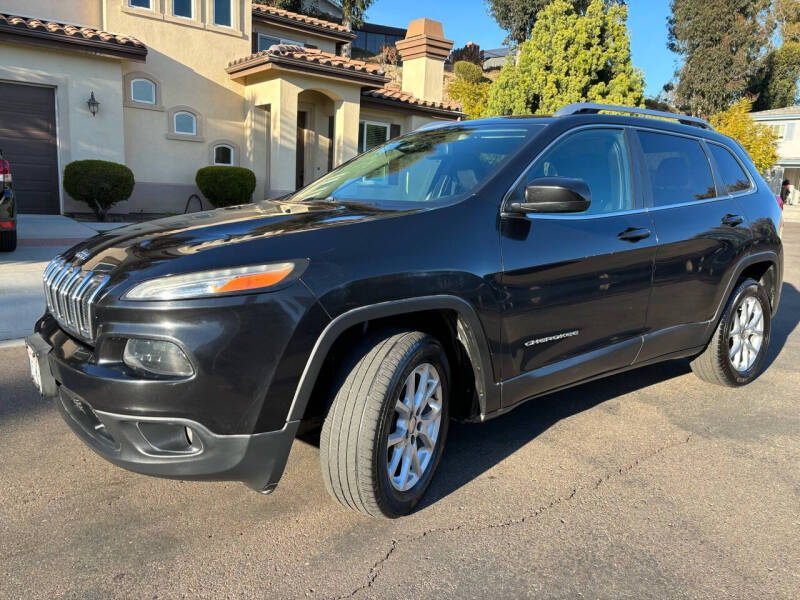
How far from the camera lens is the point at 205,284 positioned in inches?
90.3

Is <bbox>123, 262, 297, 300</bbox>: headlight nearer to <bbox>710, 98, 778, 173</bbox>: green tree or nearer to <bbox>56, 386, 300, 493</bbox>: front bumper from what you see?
<bbox>56, 386, 300, 493</bbox>: front bumper

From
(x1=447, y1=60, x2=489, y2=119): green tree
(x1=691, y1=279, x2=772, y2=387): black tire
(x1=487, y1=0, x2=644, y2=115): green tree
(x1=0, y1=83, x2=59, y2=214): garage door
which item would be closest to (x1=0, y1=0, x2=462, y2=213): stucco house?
(x1=0, y1=83, x2=59, y2=214): garage door

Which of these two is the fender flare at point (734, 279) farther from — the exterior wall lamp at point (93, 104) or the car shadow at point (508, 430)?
the exterior wall lamp at point (93, 104)

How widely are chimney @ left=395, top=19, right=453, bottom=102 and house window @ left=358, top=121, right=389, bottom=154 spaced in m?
2.05

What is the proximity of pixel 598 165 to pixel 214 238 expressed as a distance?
2.21 metres

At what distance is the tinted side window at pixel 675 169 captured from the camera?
3.96 m

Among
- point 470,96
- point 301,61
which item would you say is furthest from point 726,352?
point 470,96

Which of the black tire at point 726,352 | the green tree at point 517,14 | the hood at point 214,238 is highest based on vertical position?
the green tree at point 517,14

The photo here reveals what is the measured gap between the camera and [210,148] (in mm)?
16109

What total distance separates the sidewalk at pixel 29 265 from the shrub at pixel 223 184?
2938 millimetres

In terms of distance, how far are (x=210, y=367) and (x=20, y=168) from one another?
13.5 m

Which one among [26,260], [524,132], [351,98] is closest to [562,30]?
[351,98]

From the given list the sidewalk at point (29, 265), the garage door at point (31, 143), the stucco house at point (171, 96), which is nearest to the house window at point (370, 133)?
the stucco house at point (171, 96)

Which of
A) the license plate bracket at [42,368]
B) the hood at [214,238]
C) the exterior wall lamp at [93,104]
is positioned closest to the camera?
the hood at [214,238]
